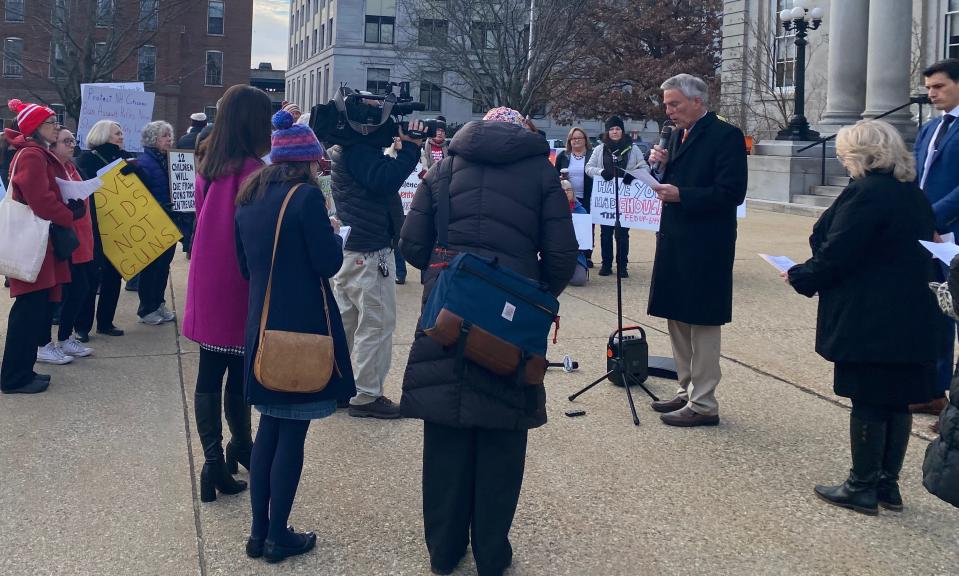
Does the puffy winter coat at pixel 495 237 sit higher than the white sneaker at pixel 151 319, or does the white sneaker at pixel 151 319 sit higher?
the puffy winter coat at pixel 495 237

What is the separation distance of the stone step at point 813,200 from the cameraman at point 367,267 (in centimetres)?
1648

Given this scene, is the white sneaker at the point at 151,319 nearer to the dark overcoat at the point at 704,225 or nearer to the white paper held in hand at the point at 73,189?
the white paper held in hand at the point at 73,189

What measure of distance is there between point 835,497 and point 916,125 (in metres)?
20.9

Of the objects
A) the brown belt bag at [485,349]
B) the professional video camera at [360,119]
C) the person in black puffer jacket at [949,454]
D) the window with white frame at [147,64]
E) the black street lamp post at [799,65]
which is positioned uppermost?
the window with white frame at [147,64]

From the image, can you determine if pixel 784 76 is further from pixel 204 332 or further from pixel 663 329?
pixel 204 332

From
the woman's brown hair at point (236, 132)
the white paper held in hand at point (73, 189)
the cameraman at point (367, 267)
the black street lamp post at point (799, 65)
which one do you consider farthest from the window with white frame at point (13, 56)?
the woman's brown hair at point (236, 132)

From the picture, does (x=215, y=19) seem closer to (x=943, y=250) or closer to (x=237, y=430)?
(x=237, y=430)

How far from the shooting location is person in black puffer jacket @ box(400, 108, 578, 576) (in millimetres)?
3602

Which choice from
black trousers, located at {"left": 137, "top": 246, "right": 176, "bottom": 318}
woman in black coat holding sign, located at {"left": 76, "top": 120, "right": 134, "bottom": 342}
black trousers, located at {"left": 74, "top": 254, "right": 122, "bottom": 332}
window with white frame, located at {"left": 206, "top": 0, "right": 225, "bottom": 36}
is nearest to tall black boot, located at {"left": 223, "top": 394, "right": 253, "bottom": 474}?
black trousers, located at {"left": 74, "top": 254, "right": 122, "bottom": 332}

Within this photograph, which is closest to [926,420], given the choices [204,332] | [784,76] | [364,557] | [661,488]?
[661,488]

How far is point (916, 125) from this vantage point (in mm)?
22750

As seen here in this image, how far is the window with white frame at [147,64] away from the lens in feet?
192

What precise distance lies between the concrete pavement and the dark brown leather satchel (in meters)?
0.78

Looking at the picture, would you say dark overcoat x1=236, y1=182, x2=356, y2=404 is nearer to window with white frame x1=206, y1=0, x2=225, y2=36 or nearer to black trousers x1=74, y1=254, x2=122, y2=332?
black trousers x1=74, y1=254, x2=122, y2=332
